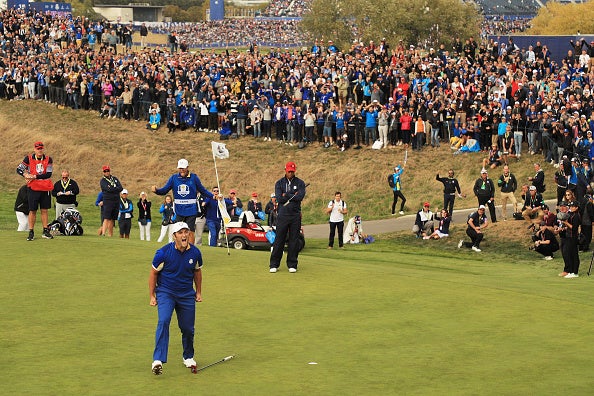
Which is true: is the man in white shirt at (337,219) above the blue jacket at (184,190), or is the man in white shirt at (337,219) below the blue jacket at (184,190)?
below

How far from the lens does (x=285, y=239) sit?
22.6 metres

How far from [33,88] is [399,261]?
3938cm

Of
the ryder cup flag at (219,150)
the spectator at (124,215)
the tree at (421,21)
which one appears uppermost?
the tree at (421,21)

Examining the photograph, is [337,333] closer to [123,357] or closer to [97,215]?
[123,357]

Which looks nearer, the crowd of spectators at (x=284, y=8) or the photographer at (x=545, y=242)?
the photographer at (x=545, y=242)

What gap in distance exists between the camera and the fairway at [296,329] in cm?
1464

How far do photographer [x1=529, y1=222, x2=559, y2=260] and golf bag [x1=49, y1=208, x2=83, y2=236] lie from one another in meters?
12.1

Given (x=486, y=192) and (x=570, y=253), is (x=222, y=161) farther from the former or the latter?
(x=570, y=253)

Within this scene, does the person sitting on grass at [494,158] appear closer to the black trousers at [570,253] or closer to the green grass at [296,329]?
the black trousers at [570,253]

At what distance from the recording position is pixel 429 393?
46.2 feet

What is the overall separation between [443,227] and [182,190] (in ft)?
42.9

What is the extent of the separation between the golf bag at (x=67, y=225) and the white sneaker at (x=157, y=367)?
42.4 ft

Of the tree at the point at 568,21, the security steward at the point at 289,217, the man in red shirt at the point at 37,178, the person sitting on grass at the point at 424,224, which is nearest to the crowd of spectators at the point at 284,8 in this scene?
the tree at the point at 568,21

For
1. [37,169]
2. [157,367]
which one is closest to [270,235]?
[37,169]
